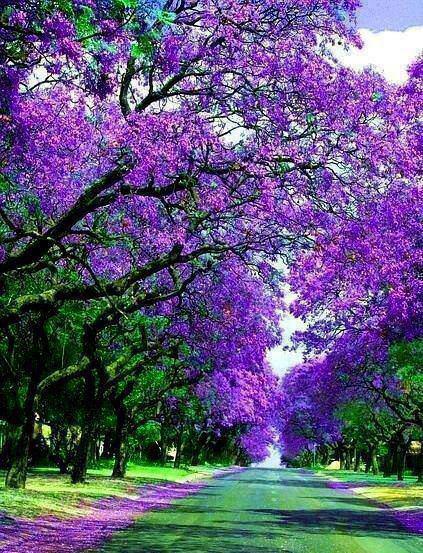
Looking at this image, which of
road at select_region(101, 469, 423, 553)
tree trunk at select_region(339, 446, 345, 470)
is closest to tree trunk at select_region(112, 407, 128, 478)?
road at select_region(101, 469, 423, 553)

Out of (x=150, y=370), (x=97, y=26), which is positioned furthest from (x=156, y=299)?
(x=150, y=370)

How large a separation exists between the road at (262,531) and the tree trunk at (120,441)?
14.9 metres

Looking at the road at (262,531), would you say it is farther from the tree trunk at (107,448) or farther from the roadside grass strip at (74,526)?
the tree trunk at (107,448)

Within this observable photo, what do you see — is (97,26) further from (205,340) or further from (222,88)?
(205,340)

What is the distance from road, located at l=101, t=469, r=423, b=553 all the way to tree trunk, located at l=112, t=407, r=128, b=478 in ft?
48.9

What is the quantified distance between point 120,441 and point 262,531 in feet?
84.7

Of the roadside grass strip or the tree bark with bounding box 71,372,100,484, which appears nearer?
the roadside grass strip

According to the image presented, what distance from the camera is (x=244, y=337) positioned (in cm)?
3064

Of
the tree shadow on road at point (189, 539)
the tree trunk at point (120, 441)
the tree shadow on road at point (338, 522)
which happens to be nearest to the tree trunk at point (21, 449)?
the tree shadow on road at point (338, 522)

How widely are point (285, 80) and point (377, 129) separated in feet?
8.60

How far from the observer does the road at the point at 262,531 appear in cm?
1491

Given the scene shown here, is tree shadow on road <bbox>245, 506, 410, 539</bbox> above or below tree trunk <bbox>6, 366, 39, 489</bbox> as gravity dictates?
below

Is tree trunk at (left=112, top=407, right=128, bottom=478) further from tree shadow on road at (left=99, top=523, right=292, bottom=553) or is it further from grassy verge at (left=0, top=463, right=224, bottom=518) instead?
tree shadow on road at (left=99, top=523, right=292, bottom=553)

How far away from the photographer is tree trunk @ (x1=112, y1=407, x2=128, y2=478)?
4291 cm
